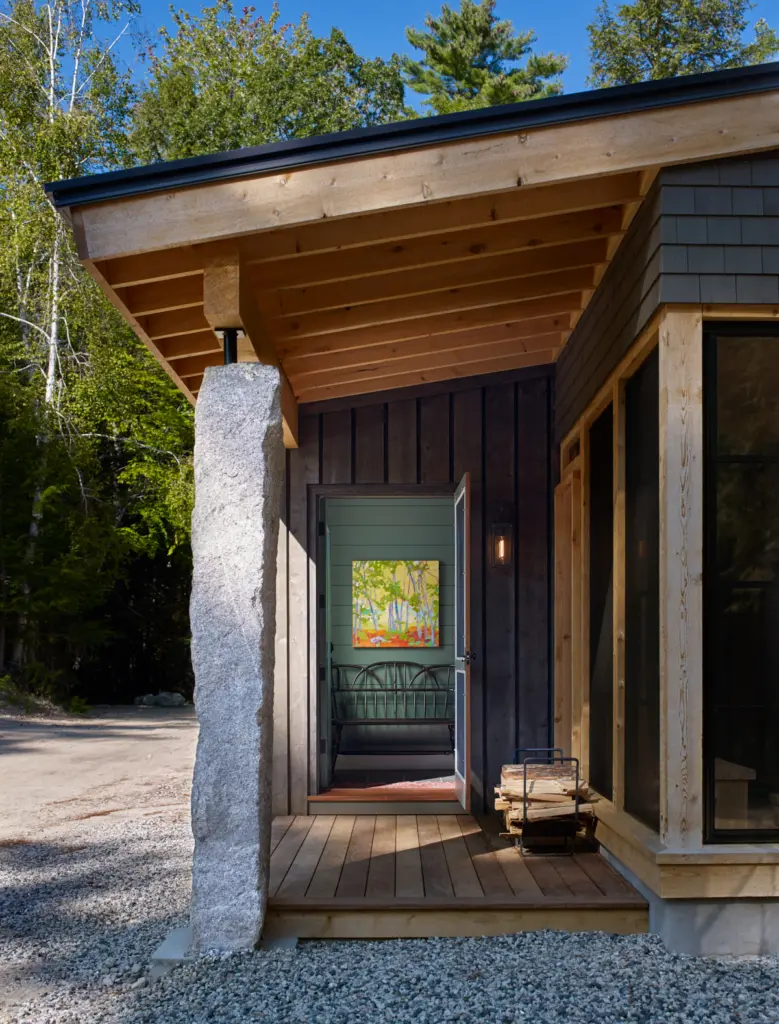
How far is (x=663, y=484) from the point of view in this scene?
3902mm

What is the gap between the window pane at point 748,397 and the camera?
3.97m

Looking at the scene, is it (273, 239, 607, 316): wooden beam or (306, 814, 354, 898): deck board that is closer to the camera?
(306, 814, 354, 898): deck board

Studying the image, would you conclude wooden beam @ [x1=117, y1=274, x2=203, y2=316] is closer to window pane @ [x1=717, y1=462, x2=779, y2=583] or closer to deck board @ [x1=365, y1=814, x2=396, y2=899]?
window pane @ [x1=717, y1=462, x2=779, y2=583]

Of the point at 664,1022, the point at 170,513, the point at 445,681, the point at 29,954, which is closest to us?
the point at 664,1022

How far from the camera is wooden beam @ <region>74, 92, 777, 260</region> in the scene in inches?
148

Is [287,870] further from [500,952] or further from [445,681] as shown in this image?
[445,681]

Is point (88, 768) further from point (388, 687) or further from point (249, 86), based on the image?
point (249, 86)

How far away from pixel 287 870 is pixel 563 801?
A: 1.40 m

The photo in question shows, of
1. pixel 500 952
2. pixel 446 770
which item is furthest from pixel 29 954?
pixel 446 770

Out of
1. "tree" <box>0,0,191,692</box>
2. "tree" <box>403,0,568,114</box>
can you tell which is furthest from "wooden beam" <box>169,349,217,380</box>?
"tree" <box>403,0,568,114</box>

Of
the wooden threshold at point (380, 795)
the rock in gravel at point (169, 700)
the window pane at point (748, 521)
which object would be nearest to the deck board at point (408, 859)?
the wooden threshold at point (380, 795)

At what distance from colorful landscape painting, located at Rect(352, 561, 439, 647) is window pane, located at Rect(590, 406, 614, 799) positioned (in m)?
4.40

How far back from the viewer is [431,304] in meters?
5.34

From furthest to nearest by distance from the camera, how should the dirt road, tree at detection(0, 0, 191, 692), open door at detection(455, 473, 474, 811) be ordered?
tree at detection(0, 0, 191, 692) → the dirt road → open door at detection(455, 473, 474, 811)
